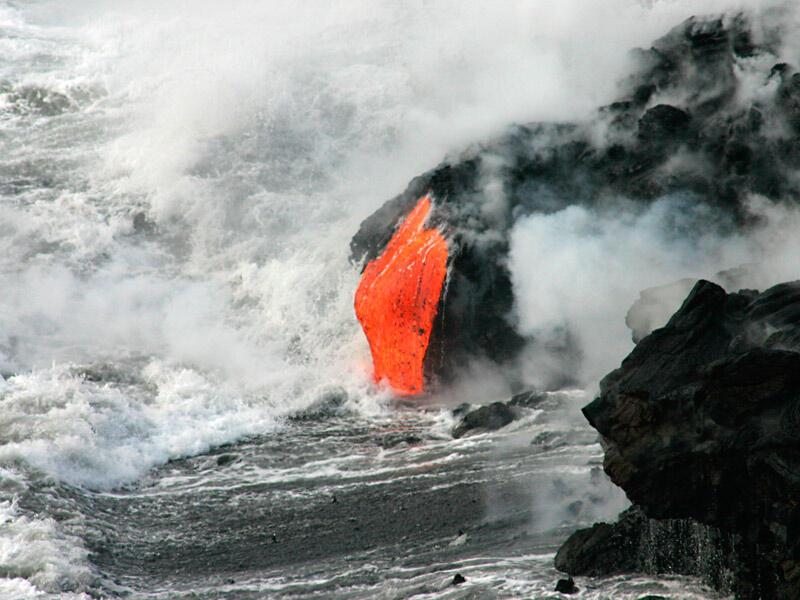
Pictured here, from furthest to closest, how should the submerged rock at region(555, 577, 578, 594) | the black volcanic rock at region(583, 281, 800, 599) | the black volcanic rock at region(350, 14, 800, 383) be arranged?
the black volcanic rock at region(350, 14, 800, 383), the submerged rock at region(555, 577, 578, 594), the black volcanic rock at region(583, 281, 800, 599)

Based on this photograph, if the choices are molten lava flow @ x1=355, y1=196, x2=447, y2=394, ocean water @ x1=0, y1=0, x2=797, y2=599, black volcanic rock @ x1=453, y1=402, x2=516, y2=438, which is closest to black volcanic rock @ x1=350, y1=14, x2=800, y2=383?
molten lava flow @ x1=355, y1=196, x2=447, y2=394

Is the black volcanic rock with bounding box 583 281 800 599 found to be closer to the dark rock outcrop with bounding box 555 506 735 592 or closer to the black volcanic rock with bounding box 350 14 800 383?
the dark rock outcrop with bounding box 555 506 735 592

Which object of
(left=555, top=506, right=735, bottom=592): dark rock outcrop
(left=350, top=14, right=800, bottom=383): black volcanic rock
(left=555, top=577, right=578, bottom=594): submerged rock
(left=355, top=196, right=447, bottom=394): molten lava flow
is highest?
(left=350, top=14, right=800, bottom=383): black volcanic rock

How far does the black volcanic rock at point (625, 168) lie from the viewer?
672 inches

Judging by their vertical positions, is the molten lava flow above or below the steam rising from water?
below

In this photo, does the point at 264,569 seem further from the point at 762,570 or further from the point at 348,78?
the point at 348,78

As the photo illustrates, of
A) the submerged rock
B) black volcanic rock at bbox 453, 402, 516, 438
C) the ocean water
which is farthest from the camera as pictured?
black volcanic rock at bbox 453, 402, 516, 438

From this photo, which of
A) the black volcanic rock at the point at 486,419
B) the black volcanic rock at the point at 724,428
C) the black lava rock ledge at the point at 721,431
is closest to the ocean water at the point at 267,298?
the black volcanic rock at the point at 486,419

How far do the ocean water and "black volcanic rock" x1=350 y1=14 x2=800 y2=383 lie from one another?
0.65 metres

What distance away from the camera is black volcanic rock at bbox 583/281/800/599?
24.0 ft

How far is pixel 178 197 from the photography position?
84.8 ft

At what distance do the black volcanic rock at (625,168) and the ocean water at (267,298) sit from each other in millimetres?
646

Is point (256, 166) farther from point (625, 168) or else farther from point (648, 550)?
point (648, 550)

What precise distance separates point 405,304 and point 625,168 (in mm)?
5611
